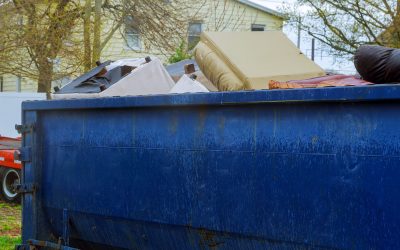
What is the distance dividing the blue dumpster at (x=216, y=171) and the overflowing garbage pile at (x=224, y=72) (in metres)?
0.42

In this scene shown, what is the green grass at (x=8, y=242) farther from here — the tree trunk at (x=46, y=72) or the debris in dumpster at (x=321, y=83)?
the tree trunk at (x=46, y=72)

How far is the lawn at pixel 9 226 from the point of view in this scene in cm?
785

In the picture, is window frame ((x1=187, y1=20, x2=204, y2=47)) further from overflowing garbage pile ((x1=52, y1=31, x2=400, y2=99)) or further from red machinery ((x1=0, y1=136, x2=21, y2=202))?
overflowing garbage pile ((x1=52, y1=31, x2=400, y2=99))

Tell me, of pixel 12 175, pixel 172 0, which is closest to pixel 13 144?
pixel 12 175

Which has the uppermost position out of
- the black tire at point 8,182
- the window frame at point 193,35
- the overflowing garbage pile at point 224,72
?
the window frame at point 193,35

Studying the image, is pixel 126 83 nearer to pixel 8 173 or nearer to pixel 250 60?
pixel 250 60

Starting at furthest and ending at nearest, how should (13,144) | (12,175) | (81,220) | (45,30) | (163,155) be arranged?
(45,30)
(13,144)
(12,175)
(81,220)
(163,155)

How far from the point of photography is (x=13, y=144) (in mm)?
13500

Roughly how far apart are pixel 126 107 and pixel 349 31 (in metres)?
15.1

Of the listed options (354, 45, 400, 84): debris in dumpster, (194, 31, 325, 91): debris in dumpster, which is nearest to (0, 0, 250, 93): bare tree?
(194, 31, 325, 91): debris in dumpster

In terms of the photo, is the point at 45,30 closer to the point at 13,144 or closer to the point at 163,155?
Result: the point at 13,144

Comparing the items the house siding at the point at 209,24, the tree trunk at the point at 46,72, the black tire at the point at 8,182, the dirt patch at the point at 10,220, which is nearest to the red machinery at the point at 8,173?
Answer: the black tire at the point at 8,182

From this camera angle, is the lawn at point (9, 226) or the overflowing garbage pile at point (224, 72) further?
the lawn at point (9, 226)

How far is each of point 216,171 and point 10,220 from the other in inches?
295
